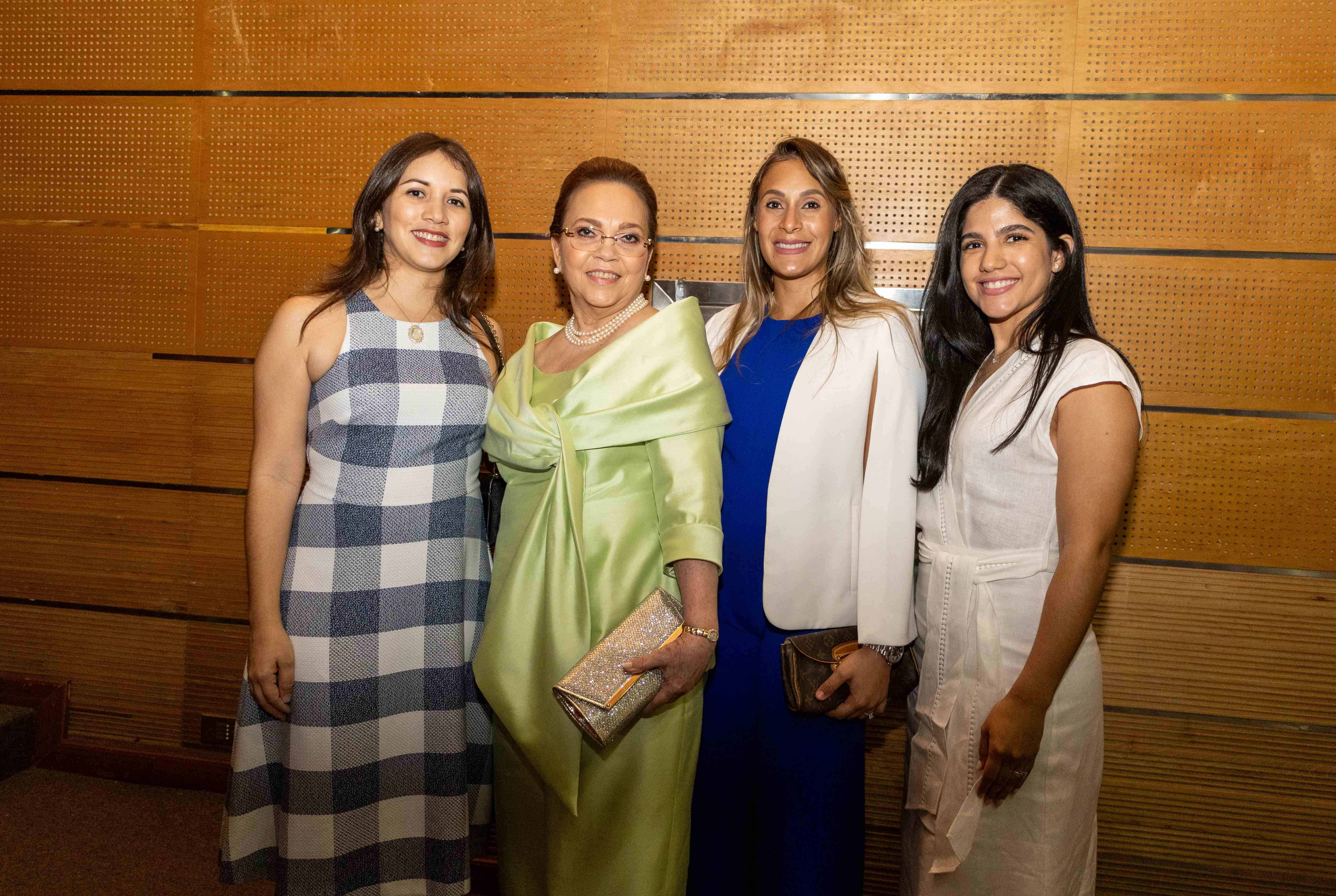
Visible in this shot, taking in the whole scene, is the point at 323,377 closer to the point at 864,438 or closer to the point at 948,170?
the point at 864,438

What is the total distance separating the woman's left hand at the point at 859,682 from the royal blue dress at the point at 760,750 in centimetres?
6

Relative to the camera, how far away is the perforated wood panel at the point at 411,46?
290cm

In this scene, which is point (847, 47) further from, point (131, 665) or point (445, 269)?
point (131, 665)

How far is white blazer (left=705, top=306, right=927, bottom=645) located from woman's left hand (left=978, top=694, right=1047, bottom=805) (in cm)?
25

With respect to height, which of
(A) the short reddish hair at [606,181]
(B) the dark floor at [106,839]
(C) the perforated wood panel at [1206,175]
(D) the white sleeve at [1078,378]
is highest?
(C) the perforated wood panel at [1206,175]

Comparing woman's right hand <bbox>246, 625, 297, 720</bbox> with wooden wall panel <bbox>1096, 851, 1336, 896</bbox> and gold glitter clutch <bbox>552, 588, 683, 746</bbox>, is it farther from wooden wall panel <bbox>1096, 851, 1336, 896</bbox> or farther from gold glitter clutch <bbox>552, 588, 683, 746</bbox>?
wooden wall panel <bbox>1096, 851, 1336, 896</bbox>

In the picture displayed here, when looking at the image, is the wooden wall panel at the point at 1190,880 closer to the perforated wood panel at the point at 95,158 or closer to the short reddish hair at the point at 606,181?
the short reddish hair at the point at 606,181

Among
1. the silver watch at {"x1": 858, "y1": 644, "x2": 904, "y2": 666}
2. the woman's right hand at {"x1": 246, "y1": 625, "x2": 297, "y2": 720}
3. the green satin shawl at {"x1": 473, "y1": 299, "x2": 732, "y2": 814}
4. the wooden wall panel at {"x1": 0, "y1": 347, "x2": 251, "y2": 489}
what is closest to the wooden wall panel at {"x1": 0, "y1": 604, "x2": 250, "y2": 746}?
the wooden wall panel at {"x1": 0, "y1": 347, "x2": 251, "y2": 489}

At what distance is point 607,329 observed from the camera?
1.88 m

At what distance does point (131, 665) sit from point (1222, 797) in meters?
4.26

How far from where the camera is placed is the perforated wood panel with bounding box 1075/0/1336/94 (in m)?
2.61

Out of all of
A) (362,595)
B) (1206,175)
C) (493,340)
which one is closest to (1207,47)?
(1206,175)

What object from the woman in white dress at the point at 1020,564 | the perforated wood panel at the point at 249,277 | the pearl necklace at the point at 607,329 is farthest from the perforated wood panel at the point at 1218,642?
the perforated wood panel at the point at 249,277

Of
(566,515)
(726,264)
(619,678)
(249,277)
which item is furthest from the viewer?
(249,277)
